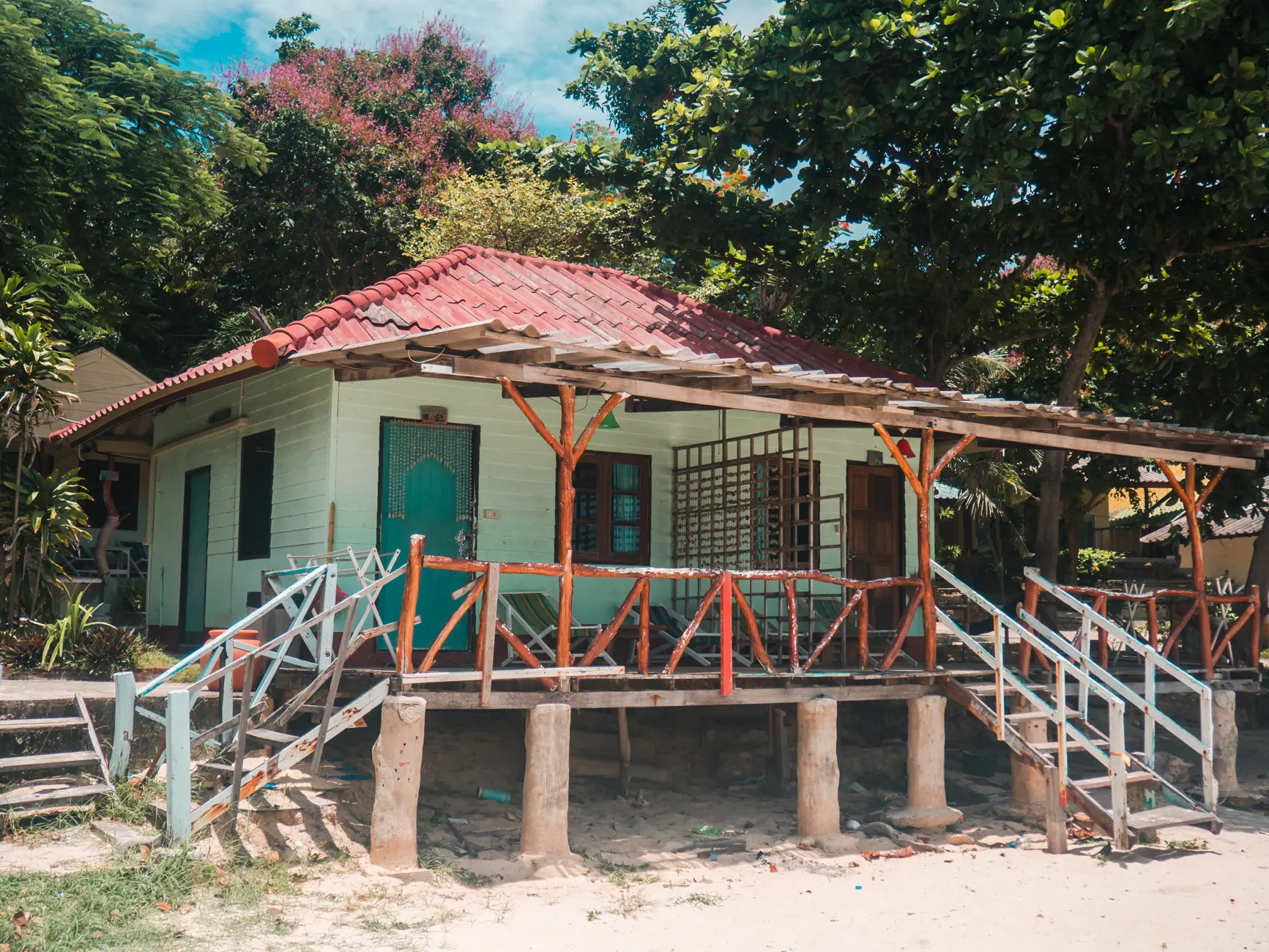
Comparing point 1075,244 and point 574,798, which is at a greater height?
point 1075,244

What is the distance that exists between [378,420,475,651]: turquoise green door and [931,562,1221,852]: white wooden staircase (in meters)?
4.44

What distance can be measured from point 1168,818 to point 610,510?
571 cm

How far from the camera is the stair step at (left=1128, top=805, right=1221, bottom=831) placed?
29.9ft

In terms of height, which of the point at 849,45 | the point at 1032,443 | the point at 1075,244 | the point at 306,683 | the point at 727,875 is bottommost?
the point at 727,875

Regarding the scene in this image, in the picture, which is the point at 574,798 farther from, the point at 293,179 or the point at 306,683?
the point at 293,179

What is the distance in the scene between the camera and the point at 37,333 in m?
11.1

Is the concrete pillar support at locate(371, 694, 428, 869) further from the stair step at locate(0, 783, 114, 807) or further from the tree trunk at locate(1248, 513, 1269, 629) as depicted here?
the tree trunk at locate(1248, 513, 1269, 629)

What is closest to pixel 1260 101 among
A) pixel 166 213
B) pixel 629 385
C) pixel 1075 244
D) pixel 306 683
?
pixel 1075 244

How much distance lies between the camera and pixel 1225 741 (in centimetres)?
1176

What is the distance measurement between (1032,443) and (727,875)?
215 inches

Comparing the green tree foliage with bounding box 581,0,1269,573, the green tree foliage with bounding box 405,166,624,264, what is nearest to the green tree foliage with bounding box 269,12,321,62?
the green tree foliage with bounding box 405,166,624,264

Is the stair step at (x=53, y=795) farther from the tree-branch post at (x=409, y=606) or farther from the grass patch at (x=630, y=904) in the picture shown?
the grass patch at (x=630, y=904)

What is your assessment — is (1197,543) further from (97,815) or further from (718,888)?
(97,815)

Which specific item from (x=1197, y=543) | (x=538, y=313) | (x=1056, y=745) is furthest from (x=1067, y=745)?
(x=538, y=313)
